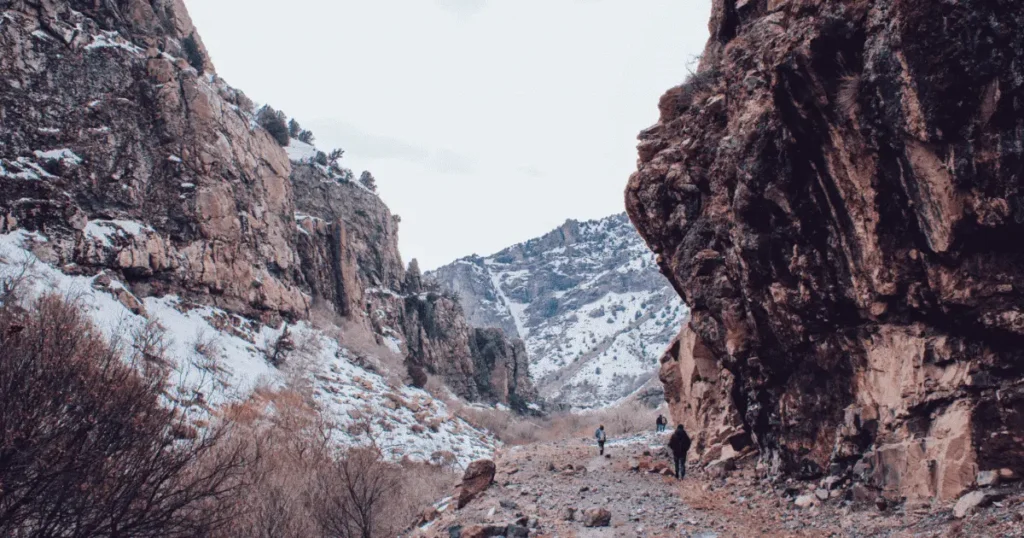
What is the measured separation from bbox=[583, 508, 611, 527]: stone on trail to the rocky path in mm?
18

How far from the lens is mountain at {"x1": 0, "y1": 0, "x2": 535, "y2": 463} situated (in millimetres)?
30750

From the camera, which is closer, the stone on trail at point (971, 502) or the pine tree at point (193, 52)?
the stone on trail at point (971, 502)

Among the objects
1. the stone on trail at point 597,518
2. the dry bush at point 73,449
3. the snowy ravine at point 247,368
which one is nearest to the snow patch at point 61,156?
the snowy ravine at point 247,368

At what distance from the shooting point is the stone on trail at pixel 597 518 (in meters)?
10.6

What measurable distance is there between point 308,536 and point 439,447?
1874cm

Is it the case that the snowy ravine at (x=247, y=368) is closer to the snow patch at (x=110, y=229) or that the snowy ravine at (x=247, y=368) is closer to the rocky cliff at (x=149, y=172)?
the rocky cliff at (x=149, y=172)

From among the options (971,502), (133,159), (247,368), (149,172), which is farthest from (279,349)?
(971,502)

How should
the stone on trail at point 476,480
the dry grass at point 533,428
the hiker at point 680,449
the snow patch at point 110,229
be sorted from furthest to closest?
the dry grass at point 533,428, the snow patch at point 110,229, the hiker at point 680,449, the stone on trail at point 476,480

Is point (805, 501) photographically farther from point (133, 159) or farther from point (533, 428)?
point (533, 428)

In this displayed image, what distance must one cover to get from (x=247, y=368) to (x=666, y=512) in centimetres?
2901

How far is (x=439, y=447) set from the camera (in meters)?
32.2

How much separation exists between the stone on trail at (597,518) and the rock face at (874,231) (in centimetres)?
394

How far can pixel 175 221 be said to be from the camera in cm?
3838

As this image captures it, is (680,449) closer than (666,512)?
No
